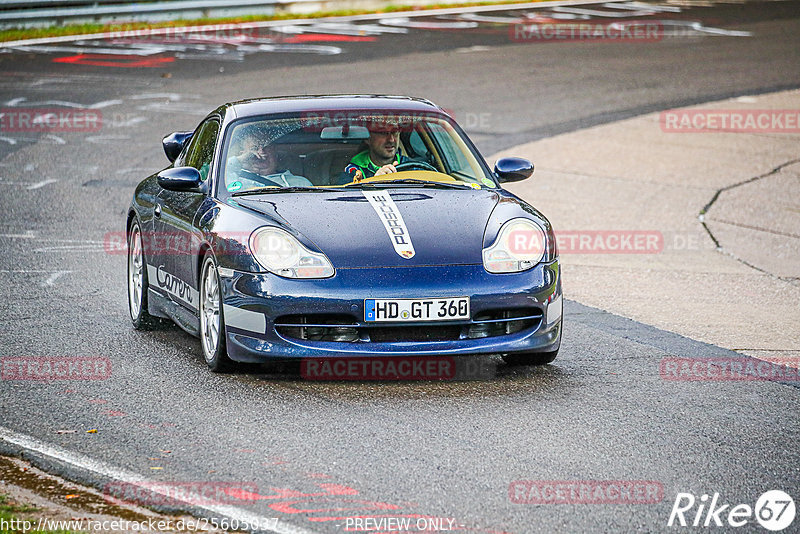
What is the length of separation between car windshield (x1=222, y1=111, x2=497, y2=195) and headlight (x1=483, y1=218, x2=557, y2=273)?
738 millimetres

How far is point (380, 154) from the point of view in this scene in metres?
8.07

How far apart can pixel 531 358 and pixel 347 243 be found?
1245 millimetres

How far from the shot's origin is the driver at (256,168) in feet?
25.1

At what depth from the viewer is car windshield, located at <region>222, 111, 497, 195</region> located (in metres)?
7.71

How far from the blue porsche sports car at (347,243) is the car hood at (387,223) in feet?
0.03

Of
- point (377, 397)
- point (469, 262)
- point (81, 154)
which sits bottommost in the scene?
point (81, 154)

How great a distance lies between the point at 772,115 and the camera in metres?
18.0

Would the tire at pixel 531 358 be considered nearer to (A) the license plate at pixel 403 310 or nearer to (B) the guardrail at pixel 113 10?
(A) the license plate at pixel 403 310

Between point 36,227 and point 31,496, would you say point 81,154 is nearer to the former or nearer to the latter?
point 36,227

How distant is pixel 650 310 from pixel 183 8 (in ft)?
58.3

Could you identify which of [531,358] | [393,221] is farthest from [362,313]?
[531,358]

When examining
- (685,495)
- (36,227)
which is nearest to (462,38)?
(36,227)

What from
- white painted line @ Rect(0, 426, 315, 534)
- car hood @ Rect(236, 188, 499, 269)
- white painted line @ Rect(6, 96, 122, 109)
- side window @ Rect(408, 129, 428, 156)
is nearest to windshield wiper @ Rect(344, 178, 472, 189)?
car hood @ Rect(236, 188, 499, 269)

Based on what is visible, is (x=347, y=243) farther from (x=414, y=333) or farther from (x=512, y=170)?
(x=512, y=170)
